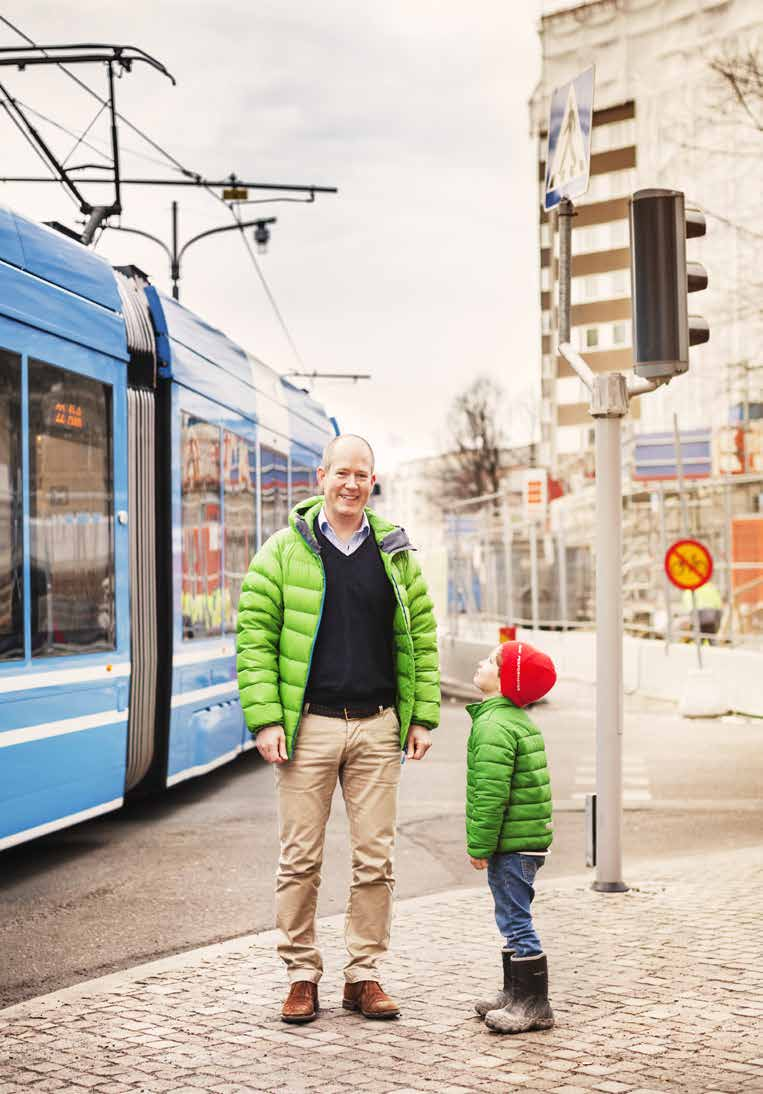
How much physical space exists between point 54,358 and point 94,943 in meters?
3.03

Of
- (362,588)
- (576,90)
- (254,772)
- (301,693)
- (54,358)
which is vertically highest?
(576,90)

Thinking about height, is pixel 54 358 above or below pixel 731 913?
above

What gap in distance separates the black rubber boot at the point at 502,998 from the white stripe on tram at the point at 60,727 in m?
3.20

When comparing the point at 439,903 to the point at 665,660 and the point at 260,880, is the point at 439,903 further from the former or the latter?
the point at 665,660

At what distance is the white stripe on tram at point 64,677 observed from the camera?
770 cm

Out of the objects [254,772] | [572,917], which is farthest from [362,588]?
[254,772]

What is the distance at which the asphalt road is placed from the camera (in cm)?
678

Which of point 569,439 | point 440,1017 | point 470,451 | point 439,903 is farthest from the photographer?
point 470,451

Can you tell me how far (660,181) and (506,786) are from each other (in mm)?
50951

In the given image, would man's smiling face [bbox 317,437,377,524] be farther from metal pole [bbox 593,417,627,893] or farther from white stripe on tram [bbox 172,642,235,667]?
white stripe on tram [bbox 172,642,235,667]

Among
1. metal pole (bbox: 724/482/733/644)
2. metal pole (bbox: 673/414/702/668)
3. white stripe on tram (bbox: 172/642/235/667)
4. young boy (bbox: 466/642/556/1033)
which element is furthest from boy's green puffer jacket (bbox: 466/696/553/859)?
metal pole (bbox: 724/482/733/644)

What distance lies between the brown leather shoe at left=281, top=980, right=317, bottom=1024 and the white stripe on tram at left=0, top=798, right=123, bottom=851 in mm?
2899

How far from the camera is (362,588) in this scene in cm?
533

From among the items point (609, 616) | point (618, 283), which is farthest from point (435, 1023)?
point (618, 283)
